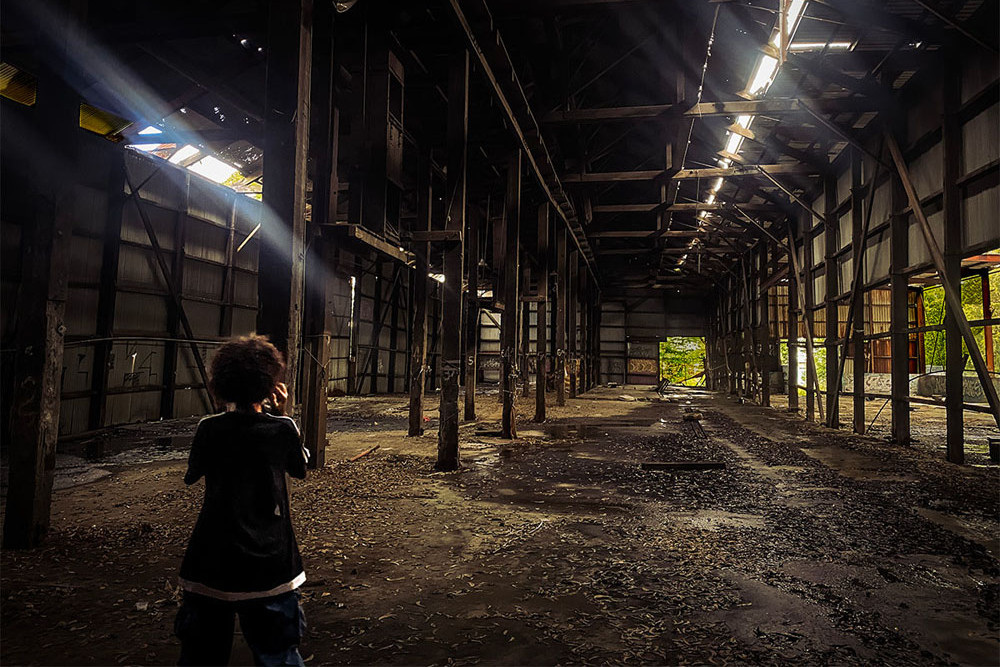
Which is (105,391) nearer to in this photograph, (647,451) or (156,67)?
(156,67)

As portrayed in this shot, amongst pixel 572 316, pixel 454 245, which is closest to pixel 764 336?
pixel 572 316

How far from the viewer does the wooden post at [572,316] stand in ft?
54.3

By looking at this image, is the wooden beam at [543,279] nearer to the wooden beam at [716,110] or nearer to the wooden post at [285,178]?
the wooden beam at [716,110]

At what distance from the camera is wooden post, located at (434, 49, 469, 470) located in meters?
6.40

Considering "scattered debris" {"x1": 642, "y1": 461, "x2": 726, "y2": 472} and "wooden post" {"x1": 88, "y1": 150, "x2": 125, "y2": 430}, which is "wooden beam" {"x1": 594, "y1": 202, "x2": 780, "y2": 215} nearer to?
"scattered debris" {"x1": 642, "y1": 461, "x2": 726, "y2": 472}

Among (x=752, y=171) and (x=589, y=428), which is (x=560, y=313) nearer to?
(x=589, y=428)

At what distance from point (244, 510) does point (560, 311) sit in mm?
13088

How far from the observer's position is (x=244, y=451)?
1.84m

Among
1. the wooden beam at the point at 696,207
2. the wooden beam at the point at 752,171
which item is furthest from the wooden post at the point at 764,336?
the wooden beam at the point at 752,171

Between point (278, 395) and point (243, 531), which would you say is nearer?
point (243, 531)

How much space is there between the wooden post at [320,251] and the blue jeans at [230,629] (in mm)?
4073

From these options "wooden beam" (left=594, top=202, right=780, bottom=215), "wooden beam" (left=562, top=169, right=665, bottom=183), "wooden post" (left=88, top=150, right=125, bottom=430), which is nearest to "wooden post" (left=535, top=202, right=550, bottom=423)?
"wooden beam" (left=562, top=169, right=665, bottom=183)

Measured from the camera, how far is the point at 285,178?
366 cm

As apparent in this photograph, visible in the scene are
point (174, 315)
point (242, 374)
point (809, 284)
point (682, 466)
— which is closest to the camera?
point (242, 374)
